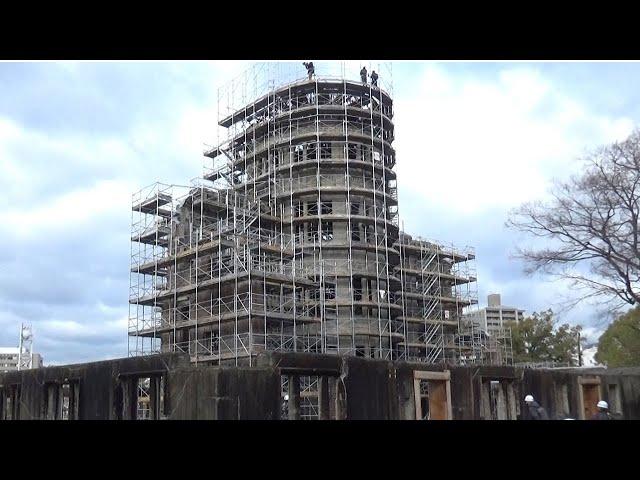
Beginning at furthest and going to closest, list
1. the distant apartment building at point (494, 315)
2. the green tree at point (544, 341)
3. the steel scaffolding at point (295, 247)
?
the distant apartment building at point (494, 315)
the green tree at point (544, 341)
the steel scaffolding at point (295, 247)

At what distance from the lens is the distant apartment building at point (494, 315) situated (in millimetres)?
68000

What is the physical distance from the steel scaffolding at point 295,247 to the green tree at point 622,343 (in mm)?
11539

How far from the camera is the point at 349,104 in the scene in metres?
46.0

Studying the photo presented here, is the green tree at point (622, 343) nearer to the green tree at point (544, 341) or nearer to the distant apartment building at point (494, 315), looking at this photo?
the green tree at point (544, 341)

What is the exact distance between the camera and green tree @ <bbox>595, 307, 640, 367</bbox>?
43875 mm

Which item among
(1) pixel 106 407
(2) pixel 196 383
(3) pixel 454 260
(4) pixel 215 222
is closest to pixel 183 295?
(4) pixel 215 222

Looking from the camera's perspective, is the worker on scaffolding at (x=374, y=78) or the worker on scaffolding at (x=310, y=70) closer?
the worker on scaffolding at (x=310, y=70)

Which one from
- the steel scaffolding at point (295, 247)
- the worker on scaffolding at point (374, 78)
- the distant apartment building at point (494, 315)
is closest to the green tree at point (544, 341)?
the distant apartment building at point (494, 315)

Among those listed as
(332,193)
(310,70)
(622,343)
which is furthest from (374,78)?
(622,343)

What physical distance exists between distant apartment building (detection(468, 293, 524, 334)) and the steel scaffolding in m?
15.6

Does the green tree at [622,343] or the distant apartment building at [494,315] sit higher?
the distant apartment building at [494,315]

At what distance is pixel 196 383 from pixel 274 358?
2.34 meters

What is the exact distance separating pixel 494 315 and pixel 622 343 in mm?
→ 59794
